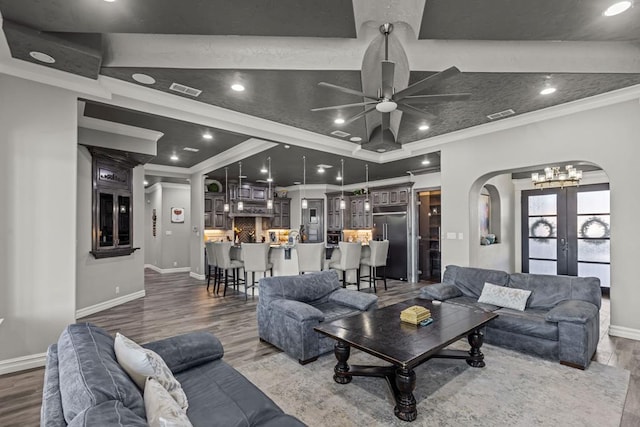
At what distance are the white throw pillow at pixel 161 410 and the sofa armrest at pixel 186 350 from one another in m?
0.73

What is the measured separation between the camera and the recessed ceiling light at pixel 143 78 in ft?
11.3

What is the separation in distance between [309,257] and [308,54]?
3.74m

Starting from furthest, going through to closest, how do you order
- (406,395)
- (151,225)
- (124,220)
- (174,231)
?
(151,225)
(174,231)
(124,220)
(406,395)

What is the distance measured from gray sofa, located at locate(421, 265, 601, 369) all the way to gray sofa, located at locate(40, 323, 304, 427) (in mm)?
2920

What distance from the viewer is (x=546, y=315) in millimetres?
3312

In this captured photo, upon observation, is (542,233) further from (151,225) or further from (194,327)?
(151,225)

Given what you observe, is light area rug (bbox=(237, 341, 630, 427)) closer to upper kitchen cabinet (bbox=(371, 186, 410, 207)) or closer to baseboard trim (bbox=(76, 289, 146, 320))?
baseboard trim (bbox=(76, 289, 146, 320))

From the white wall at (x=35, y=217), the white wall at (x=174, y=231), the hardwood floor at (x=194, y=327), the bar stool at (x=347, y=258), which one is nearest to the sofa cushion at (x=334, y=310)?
the hardwood floor at (x=194, y=327)

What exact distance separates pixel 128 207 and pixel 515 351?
645 cm

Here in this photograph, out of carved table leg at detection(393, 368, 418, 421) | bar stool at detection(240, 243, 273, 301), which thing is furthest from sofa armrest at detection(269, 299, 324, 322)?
bar stool at detection(240, 243, 273, 301)

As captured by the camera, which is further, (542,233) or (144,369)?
(542,233)

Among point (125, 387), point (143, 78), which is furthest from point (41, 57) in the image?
point (125, 387)

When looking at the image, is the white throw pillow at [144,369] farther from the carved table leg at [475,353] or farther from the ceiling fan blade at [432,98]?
the ceiling fan blade at [432,98]

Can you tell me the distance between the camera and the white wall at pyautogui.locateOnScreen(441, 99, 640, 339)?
392 centimetres
